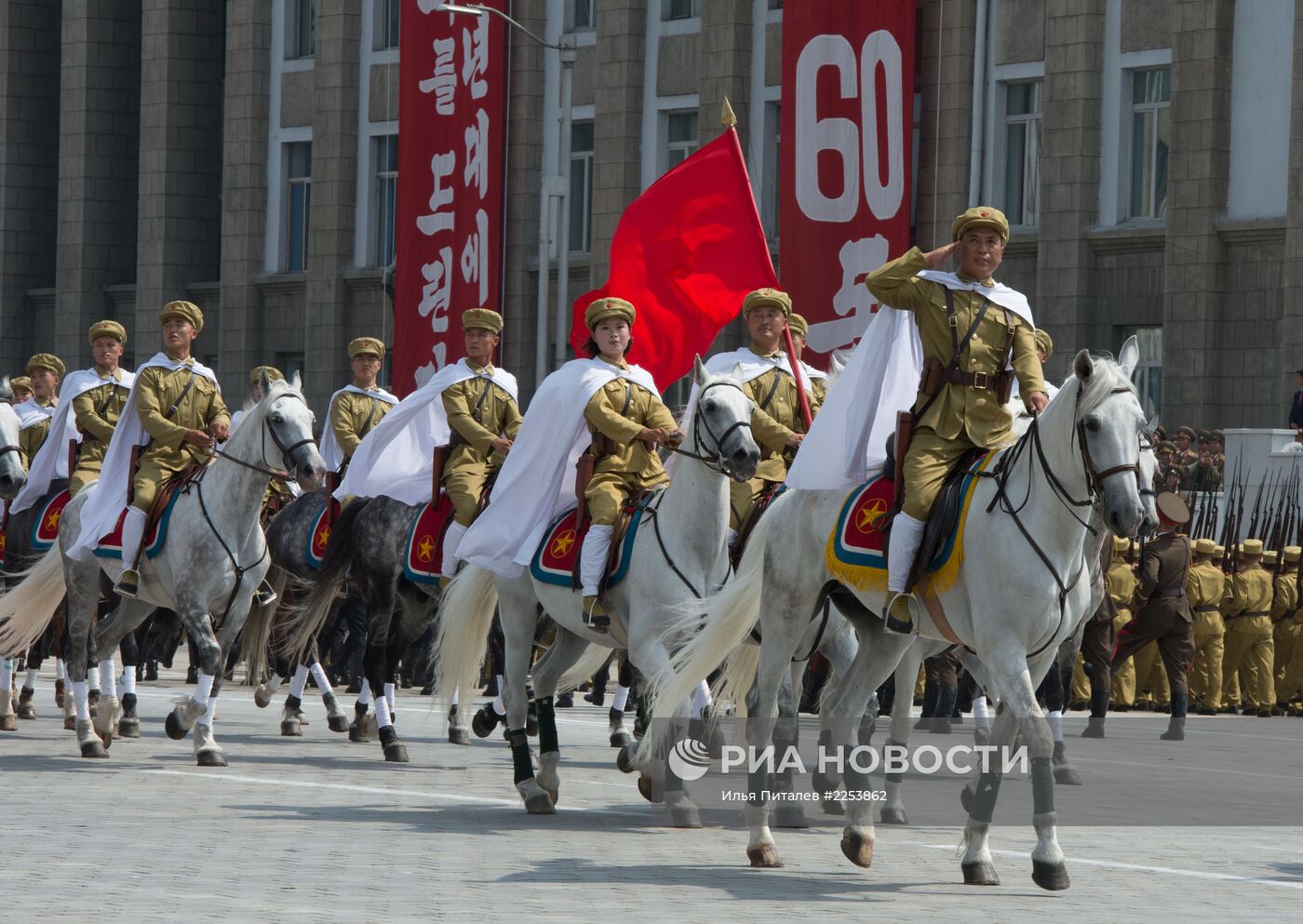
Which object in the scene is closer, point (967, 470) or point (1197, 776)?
point (967, 470)

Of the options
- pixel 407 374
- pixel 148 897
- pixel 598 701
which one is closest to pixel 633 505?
pixel 148 897

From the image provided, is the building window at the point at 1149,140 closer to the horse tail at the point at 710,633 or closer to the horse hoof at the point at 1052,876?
the horse tail at the point at 710,633

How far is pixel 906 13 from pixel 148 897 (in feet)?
79.2

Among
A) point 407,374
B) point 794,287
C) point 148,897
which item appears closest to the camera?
point 148,897

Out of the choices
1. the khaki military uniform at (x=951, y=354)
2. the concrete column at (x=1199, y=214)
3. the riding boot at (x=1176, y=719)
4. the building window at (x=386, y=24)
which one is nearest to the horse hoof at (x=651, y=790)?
the khaki military uniform at (x=951, y=354)

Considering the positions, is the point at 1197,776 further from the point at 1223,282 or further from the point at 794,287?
the point at 1223,282

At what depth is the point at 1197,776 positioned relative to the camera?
17453mm

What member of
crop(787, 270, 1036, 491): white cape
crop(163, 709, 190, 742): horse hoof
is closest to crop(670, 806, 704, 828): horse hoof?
crop(787, 270, 1036, 491): white cape

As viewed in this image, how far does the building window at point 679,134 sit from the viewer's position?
40.9m

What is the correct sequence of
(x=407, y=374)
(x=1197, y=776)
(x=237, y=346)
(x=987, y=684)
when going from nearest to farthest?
(x=987, y=684) → (x=1197, y=776) → (x=407, y=374) → (x=237, y=346)

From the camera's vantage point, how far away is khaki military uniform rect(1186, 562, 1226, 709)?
2255cm

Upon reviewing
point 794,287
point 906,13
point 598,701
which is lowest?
point 598,701

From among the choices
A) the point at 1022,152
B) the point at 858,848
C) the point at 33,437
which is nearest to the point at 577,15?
the point at 1022,152

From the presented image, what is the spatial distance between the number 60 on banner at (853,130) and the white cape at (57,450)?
1404cm
